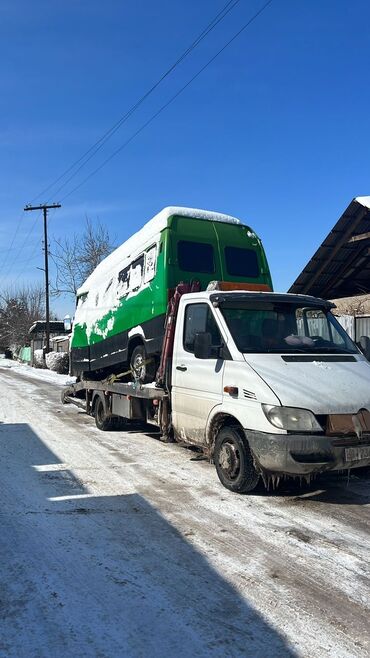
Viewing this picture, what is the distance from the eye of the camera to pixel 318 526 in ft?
16.2

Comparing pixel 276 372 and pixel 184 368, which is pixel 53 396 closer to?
pixel 184 368

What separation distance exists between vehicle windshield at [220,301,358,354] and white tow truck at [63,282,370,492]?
13 mm

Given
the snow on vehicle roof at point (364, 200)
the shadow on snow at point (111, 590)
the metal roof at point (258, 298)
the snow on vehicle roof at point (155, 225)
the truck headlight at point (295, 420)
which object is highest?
the snow on vehicle roof at point (364, 200)

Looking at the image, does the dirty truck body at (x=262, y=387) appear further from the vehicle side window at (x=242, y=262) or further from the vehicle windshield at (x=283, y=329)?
the vehicle side window at (x=242, y=262)

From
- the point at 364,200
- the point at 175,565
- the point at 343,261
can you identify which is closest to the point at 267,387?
the point at 175,565

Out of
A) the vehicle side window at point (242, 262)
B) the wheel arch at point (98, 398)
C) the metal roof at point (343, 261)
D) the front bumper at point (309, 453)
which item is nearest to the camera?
the front bumper at point (309, 453)

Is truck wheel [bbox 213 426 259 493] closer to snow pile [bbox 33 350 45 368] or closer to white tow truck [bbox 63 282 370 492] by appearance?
white tow truck [bbox 63 282 370 492]

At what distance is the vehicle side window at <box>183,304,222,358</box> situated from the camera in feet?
21.0

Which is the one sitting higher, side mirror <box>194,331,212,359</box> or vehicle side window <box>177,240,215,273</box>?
vehicle side window <box>177,240,215,273</box>

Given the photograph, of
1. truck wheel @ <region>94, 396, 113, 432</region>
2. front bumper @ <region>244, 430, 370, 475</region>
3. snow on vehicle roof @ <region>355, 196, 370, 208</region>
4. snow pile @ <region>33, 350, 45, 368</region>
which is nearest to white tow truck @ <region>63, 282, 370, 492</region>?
front bumper @ <region>244, 430, 370, 475</region>

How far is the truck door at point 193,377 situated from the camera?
627cm

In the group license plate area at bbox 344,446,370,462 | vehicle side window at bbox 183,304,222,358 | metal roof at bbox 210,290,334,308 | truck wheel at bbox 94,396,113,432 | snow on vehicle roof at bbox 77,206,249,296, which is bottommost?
truck wheel at bbox 94,396,113,432

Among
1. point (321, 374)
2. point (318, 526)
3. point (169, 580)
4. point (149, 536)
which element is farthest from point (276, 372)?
point (169, 580)

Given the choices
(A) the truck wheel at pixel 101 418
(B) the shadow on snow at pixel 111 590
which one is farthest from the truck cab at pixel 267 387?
(A) the truck wheel at pixel 101 418
